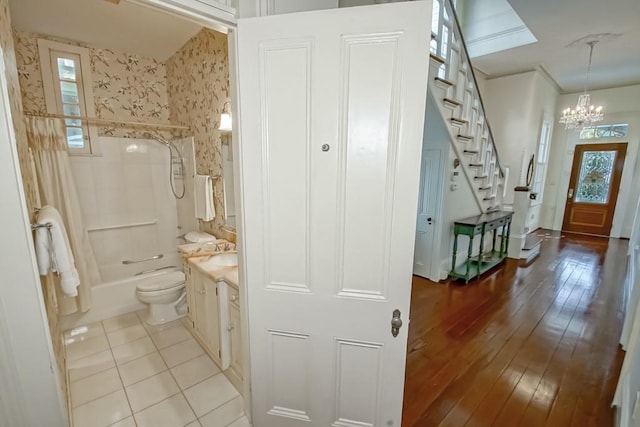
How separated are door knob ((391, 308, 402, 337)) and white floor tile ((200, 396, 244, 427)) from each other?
122 centimetres

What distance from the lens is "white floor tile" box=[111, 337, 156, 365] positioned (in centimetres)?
222

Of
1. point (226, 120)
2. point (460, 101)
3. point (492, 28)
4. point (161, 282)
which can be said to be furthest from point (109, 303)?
point (492, 28)

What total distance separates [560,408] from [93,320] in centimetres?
396

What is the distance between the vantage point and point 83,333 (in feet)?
8.38

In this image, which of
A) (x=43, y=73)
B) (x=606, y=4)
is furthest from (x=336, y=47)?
(x=606, y=4)

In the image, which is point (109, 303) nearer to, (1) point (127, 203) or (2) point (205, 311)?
(1) point (127, 203)

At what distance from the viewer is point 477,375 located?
1.98m

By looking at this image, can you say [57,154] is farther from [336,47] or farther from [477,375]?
[477,375]

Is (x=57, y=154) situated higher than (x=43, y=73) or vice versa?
(x=43, y=73)

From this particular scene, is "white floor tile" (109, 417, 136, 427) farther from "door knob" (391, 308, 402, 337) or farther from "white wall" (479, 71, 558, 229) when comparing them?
"white wall" (479, 71, 558, 229)

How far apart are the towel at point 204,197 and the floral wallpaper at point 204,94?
0.07m

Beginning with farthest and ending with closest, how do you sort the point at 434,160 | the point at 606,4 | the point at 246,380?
the point at 434,160
the point at 606,4
the point at 246,380

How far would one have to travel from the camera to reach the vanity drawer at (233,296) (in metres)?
1.76

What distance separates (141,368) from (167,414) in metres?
0.58
